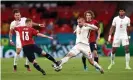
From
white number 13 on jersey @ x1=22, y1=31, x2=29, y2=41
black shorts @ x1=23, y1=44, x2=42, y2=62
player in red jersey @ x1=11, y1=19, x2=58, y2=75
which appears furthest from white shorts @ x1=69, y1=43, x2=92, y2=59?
white number 13 on jersey @ x1=22, y1=31, x2=29, y2=41

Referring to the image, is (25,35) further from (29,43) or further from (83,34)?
(83,34)

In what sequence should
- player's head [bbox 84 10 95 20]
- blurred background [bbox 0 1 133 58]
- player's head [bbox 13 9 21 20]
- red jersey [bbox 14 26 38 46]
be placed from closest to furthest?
red jersey [bbox 14 26 38 46]
player's head [bbox 84 10 95 20]
player's head [bbox 13 9 21 20]
blurred background [bbox 0 1 133 58]

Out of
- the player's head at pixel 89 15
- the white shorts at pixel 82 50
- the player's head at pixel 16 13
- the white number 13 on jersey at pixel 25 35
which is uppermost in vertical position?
the player's head at pixel 16 13

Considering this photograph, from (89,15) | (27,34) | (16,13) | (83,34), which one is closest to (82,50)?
(83,34)

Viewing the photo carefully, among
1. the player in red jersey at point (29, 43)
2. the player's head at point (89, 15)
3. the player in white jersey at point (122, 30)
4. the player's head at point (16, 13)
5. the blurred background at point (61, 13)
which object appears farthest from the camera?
the blurred background at point (61, 13)

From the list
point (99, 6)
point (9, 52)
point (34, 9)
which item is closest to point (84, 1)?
point (99, 6)

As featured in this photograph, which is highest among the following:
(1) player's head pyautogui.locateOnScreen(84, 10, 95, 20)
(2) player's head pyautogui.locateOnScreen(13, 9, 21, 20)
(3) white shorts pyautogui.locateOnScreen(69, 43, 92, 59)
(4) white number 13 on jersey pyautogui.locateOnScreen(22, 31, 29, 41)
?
(2) player's head pyautogui.locateOnScreen(13, 9, 21, 20)

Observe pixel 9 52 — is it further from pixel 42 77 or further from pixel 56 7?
pixel 42 77

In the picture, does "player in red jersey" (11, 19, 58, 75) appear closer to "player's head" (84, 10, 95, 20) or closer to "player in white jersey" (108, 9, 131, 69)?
"player's head" (84, 10, 95, 20)

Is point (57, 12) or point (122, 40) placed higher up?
point (57, 12)

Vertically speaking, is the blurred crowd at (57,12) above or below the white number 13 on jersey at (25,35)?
above

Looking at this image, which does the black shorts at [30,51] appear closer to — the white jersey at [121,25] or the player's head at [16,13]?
the player's head at [16,13]

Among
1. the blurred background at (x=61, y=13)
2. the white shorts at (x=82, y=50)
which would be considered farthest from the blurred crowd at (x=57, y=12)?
the white shorts at (x=82, y=50)

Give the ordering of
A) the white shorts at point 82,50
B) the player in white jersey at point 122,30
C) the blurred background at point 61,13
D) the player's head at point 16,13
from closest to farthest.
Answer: the white shorts at point 82,50 < the player's head at point 16,13 < the player in white jersey at point 122,30 < the blurred background at point 61,13
